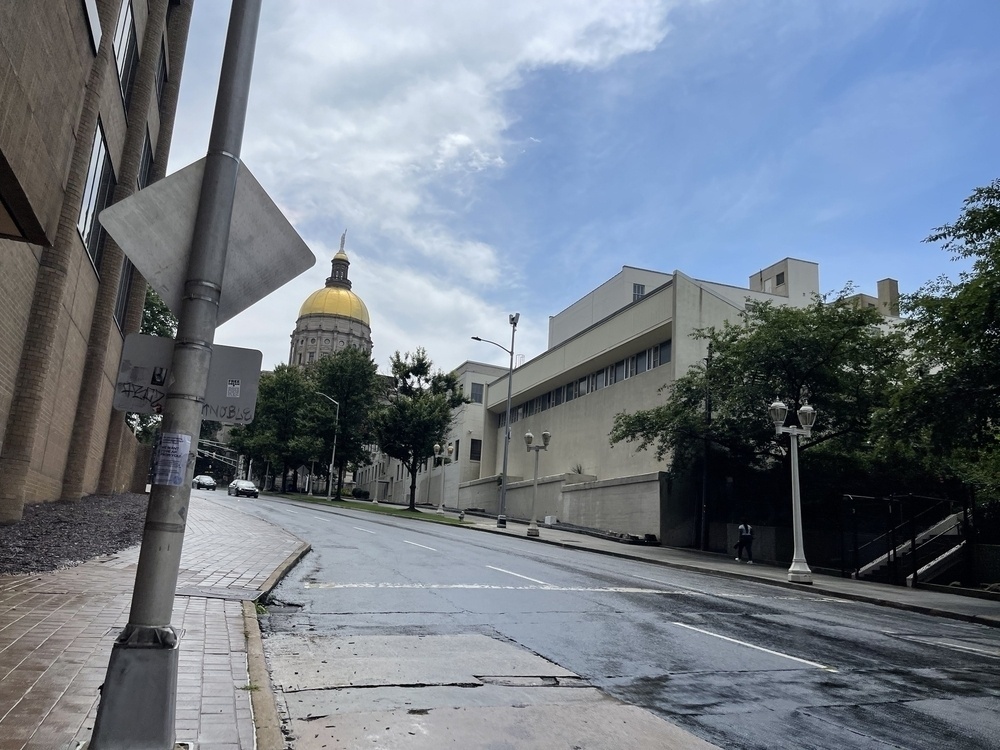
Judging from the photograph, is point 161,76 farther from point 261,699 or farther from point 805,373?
point 261,699

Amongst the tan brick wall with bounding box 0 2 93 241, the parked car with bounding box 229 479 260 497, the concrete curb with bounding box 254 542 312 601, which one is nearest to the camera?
the tan brick wall with bounding box 0 2 93 241

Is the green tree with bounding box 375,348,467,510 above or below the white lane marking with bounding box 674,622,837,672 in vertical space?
above

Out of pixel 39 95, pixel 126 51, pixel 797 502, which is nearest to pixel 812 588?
pixel 797 502

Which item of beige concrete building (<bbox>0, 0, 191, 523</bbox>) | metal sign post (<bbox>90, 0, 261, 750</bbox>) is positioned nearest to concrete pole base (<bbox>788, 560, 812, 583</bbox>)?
beige concrete building (<bbox>0, 0, 191, 523</bbox>)

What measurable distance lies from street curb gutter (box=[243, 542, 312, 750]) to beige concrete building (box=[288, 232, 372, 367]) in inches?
4411

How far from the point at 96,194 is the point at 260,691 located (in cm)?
1962

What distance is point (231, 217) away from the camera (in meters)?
4.69

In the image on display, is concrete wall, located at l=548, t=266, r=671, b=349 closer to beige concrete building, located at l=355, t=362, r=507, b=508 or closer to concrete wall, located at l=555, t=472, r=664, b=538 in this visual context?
beige concrete building, located at l=355, t=362, r=507, b=508

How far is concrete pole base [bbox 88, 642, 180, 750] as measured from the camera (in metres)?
3.86

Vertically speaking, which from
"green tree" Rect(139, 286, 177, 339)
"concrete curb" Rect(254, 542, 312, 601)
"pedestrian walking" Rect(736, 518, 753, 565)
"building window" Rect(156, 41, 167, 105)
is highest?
"building window" Rect(156, 41, 167, 105)

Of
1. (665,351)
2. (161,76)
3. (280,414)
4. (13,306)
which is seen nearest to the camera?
(13,306)

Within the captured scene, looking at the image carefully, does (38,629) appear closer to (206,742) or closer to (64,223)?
(206,742)

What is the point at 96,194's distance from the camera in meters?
21.0

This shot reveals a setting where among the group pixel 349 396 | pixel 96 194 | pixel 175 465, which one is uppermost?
pixel 349 396
